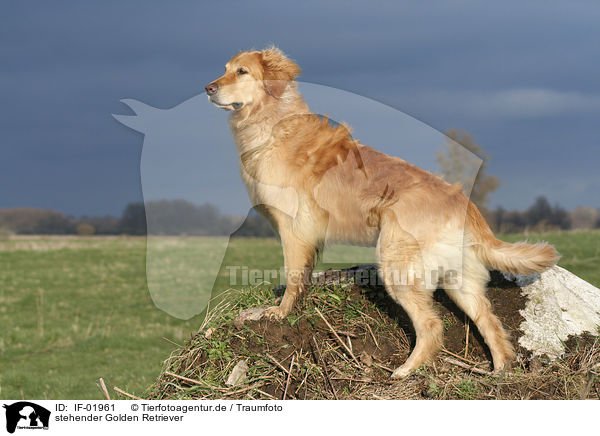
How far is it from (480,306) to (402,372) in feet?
3.39

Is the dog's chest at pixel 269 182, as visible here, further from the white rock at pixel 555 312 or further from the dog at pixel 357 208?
the white rock at pixel 555 312

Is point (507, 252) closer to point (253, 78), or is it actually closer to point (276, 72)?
point (276, 72)

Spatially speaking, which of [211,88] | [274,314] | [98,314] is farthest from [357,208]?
[98,314]

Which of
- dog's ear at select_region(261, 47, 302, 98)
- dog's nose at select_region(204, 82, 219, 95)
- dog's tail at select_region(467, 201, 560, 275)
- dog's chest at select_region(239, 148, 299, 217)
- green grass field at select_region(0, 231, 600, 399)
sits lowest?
green grass field at select_region(0, 231, 600, 399)

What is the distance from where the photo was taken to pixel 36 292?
17297 mm

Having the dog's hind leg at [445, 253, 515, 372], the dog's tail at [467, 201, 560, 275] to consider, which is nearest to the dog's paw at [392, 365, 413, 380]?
the dog's hind leg at [445, 253, 515, 372]

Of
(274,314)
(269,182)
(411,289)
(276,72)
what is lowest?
(274,314)

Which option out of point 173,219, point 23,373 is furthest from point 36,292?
point 173,219

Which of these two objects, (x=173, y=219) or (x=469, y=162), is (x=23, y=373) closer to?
(x=173, y=219)

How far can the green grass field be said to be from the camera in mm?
7078
